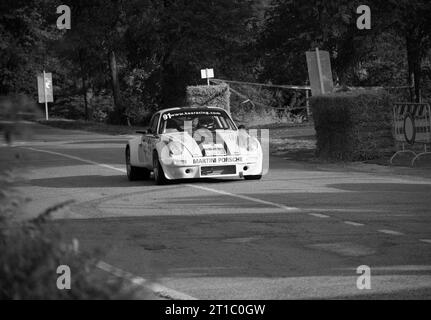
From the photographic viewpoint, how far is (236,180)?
57.2ft

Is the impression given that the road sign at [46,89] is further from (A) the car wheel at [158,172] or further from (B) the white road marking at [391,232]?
(B) the white road marking at [391,232]

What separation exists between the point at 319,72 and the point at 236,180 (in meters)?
7.16

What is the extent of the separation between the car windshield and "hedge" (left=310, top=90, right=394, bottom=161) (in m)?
4.36

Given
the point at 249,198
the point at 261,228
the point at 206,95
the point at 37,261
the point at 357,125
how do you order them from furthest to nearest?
1. the point at 206,95
2. the point at 357,125
3. the point at 249,198
4. the point at 261,228
5. the point at 37,261

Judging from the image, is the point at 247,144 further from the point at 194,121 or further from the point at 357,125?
the point at 357,125

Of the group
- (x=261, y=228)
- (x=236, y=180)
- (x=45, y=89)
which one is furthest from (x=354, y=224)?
(x=45, y=89)

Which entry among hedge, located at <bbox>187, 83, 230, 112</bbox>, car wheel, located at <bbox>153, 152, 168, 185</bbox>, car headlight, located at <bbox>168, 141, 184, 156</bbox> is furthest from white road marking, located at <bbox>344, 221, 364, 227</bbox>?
hedge, located at <bbox>187, 83, 230, 112</bbox>

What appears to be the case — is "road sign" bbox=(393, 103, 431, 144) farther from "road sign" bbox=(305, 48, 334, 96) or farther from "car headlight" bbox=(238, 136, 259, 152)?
"car headlight" bbox=(238, 136, 259, 152)

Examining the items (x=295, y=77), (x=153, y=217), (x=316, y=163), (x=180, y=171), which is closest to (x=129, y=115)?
(x=295, y=77)

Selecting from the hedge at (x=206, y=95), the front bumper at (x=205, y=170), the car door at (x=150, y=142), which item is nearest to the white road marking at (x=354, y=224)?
the front bumper at (x=205, y=170)

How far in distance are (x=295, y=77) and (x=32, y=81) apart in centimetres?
3224

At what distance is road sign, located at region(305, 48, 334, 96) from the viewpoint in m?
23.1

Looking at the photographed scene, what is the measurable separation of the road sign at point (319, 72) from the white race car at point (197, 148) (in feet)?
18.6
